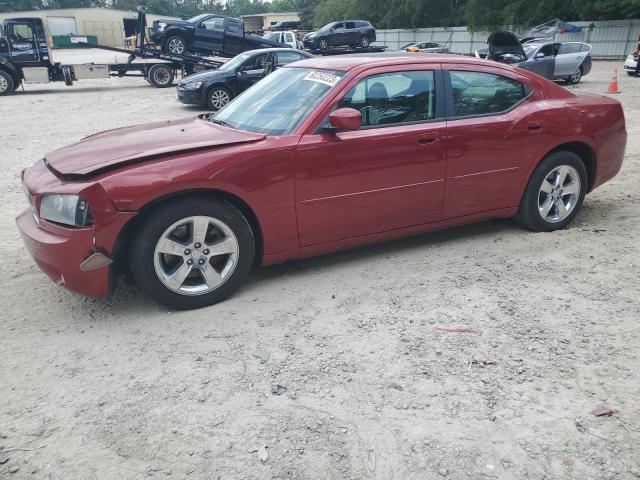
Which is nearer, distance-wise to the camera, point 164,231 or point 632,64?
point 164,231

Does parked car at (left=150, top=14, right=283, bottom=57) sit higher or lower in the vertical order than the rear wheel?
higher

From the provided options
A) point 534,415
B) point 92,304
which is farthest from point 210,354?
point 534,415

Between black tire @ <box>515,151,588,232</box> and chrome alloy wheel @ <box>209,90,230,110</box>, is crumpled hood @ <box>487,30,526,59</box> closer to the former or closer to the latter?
chrome alloy wheel @ <box>209,90,230,110</box>

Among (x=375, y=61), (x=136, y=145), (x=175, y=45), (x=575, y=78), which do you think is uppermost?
(x=375, y=61)

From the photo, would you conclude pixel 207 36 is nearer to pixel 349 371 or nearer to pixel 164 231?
pixel 164 231

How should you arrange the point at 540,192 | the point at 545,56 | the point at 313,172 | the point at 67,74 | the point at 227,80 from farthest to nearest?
the point at 67,74 → the point at 545,56 → the point at 227,80 → the point at 540,192 → the point at 313,172

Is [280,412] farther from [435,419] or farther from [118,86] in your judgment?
[118,86]

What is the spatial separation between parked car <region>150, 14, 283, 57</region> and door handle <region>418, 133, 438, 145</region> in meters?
17.5

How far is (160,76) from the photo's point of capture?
20266 mm

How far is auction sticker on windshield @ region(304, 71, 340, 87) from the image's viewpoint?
13.4 feet

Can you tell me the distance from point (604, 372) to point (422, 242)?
7.16 feet

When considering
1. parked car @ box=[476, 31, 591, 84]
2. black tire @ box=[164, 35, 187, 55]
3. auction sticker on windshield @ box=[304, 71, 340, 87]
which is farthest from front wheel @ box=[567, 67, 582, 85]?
auction sticker on windshield @ box=[304, 71, 340, 87]

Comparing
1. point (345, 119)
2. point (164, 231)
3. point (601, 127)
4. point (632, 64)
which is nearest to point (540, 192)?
point (601, 127)

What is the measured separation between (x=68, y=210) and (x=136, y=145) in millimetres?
693
